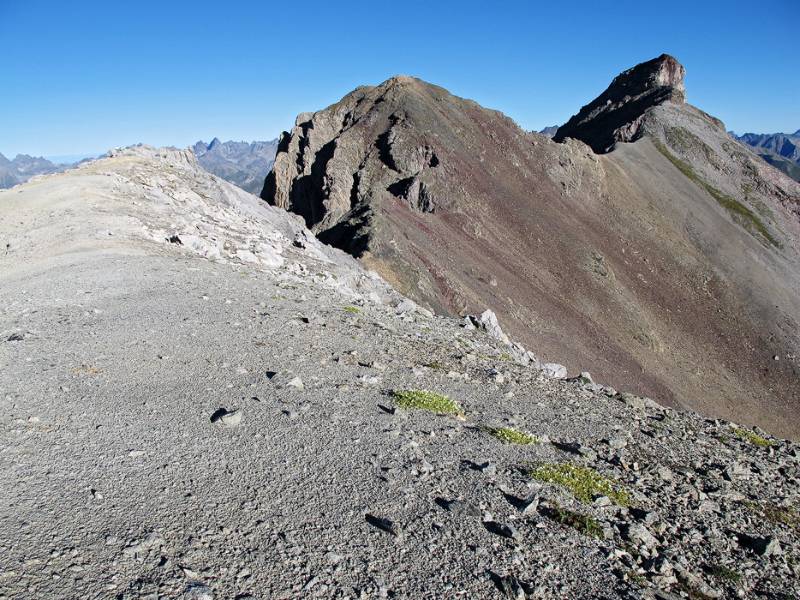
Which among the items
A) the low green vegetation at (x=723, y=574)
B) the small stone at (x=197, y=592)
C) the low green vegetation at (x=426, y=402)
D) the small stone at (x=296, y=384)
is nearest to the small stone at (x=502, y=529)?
the low green vegetation at (x=723, y=574)

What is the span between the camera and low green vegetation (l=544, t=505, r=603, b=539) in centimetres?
830

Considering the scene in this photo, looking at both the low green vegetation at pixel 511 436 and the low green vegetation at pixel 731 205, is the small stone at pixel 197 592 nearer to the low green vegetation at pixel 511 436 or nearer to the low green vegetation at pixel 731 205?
the low green vegetation at pixel 511 436

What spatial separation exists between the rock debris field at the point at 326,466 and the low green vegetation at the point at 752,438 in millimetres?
254

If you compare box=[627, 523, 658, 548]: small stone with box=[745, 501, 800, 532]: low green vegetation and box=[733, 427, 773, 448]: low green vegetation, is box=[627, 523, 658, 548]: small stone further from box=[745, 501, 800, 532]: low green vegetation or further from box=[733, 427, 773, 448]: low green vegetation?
box=[733, 427, 773, 448]: low green vegetation

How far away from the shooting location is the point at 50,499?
732cm

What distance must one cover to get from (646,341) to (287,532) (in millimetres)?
57362

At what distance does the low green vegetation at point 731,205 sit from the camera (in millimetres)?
88250

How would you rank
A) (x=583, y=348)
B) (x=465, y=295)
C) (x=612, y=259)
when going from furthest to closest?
(x=612, y=259)
(x=583, y=348)
(x=465, y=295)

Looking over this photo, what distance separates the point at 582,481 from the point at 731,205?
330 ft

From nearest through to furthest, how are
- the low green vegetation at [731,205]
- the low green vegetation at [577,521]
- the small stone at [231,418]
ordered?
1. the low green vegetation at [577,521]
2. the small stone at [231,418]
3. the low green vegetation at [731,205]

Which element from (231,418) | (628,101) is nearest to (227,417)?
(231,418)

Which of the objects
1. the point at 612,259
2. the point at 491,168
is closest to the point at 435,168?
the point at 491,168

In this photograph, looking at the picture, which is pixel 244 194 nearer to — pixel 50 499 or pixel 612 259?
pixel 50 499

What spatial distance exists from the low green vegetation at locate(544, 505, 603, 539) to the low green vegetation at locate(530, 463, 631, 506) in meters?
0.67
